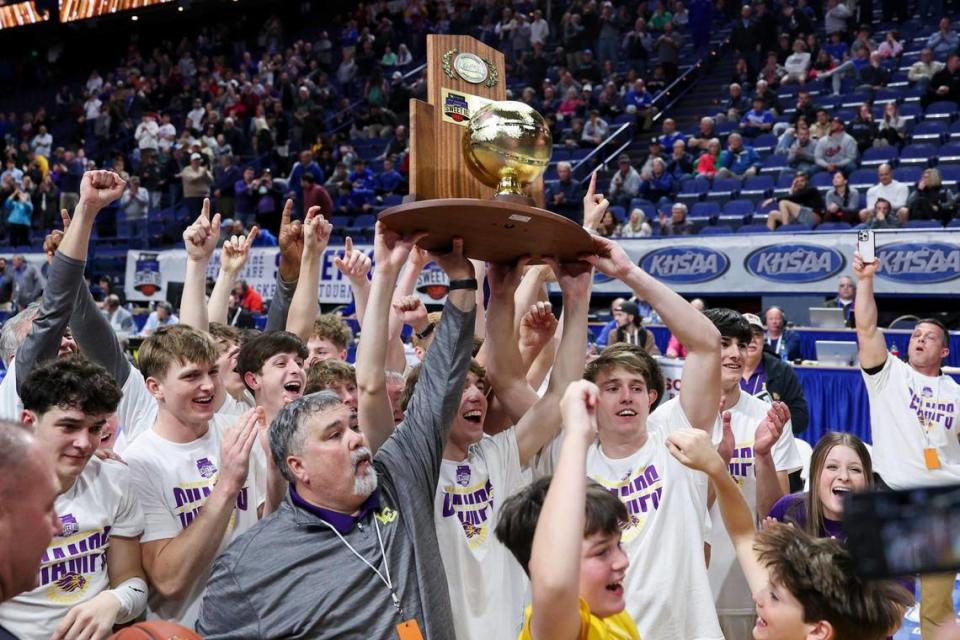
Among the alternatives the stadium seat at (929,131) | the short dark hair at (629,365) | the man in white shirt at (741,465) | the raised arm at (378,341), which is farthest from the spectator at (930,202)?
the raised arm at (378,341)

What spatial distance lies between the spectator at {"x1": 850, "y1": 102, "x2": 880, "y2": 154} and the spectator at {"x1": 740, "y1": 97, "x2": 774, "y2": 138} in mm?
1397

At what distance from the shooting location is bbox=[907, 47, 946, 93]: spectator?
14.7 m

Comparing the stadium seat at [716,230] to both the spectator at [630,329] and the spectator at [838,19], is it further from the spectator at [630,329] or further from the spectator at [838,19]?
the spectator at [838,19]

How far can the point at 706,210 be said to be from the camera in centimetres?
1405

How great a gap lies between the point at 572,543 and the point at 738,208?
1235 cm

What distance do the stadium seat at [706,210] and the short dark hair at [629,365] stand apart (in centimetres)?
1071

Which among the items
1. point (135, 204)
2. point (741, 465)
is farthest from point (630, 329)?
point (135, 204)

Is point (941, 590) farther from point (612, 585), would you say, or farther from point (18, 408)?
point (18, 408)

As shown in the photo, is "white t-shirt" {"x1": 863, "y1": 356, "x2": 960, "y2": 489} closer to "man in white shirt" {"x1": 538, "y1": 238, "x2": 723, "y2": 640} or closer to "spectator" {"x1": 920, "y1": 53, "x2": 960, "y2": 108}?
"man in white shirt" {"x1": 538, "y1": 238, "x2": 723, "y2": 640}

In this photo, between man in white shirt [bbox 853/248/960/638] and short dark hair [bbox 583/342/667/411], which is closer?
short dark hair [bbox 583/342/667/411]

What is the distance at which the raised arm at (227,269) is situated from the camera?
4895mm

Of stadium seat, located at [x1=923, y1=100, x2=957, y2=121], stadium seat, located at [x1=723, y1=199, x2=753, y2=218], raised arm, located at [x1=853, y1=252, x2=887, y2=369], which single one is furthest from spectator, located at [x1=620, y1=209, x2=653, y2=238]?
raised arm, located at [x1=853, y1=252, x2=887, y2=369]

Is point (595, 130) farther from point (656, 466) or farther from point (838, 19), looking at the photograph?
point (656, 466)

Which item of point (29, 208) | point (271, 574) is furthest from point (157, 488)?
point (29, 208)
